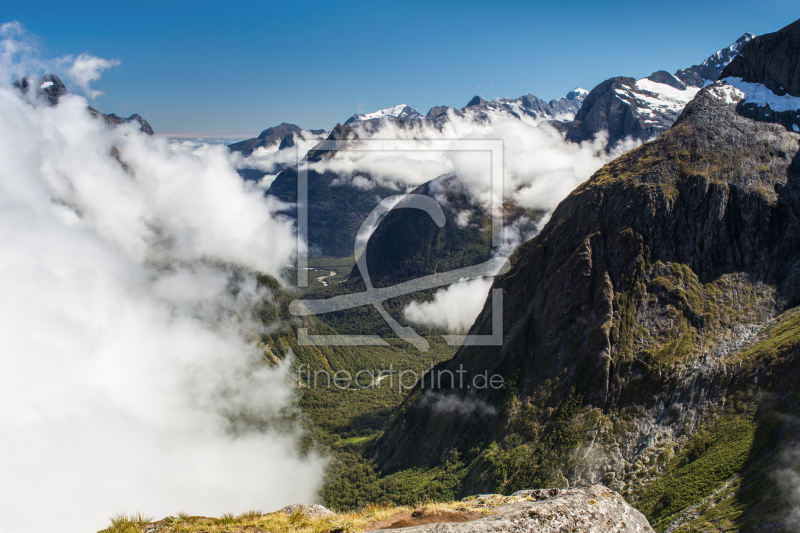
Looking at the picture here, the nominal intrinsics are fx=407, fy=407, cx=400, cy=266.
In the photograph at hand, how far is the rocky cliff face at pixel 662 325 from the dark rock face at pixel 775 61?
58cm

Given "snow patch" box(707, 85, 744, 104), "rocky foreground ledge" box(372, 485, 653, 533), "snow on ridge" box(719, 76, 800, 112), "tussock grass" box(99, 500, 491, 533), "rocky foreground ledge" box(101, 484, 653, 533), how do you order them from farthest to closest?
"snow patch" box(707, 85, 744, 104) < "snow on ridge" box(719, 76, 800, 112) < "tussock grass" box(99, 500, 491, 533) < "rocky foreground ledge" box(101, 484, 653, 533) < "rocky foreground ledge" box(372, 485, 653, 533)

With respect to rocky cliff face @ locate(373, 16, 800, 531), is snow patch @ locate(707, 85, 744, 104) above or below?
above

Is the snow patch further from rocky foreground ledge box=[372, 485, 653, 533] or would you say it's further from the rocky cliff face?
rocky foreground ledge box=[372, 485, 653, 533]

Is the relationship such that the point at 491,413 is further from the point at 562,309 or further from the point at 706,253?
the point at 706,253

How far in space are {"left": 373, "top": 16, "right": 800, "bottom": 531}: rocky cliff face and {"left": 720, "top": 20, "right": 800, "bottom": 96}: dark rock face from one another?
581 millimetres

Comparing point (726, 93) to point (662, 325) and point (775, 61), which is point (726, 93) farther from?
point (662, 325)

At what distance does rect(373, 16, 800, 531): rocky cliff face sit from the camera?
2933 inches

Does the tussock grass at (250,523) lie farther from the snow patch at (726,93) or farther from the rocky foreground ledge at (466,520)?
the snow patch at (726,93)

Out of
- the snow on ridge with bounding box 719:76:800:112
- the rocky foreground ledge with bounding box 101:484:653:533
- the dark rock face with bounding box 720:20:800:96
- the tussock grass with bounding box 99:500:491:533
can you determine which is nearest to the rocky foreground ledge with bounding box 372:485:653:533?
the rocky foreground ledge with bounding box 101:484:653:533

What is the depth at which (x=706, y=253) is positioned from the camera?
9581 cm

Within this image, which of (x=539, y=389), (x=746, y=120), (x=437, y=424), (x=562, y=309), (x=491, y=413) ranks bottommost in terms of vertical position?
(x=437, y=424)

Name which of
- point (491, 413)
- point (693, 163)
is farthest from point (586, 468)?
point (693, 163)

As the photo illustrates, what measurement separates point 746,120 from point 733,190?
24.9 m

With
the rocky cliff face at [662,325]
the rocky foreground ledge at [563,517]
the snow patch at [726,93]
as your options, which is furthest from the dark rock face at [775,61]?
the rocky foreground ledge at [563,517]
